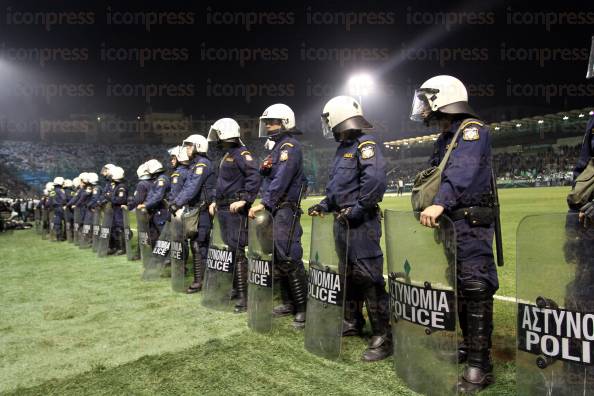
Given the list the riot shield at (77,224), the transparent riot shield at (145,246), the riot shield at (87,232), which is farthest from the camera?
the riot shield at (77,224)

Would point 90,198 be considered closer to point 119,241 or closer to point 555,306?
point 119,241

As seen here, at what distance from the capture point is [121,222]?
1070cm

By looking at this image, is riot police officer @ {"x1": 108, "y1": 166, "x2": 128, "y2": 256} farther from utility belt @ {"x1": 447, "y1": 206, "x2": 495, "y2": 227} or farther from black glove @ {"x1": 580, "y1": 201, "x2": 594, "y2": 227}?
black glove @ {"x1": 580, "y1": 201, "x2": 594, "y2": 227}

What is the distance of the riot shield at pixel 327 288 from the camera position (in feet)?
11.7

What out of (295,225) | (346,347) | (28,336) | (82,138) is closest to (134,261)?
(28,336)

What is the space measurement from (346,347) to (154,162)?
6815 mm

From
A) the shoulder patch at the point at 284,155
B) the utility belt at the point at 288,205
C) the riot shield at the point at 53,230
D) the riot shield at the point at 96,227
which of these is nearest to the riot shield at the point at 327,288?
the utility belt at the point at 288,205

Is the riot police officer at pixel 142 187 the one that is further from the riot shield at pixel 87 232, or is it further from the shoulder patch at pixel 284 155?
the shoulder patch at pixel 284 155

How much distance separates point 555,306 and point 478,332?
Answer: 71 centimetres

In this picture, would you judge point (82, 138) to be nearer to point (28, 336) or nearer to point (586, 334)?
point (28, 336)

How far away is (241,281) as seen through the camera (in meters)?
5.38

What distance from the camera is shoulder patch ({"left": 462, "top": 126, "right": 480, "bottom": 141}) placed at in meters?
3.05

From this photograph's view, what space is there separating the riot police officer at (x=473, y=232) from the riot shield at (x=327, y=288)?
0.86 m

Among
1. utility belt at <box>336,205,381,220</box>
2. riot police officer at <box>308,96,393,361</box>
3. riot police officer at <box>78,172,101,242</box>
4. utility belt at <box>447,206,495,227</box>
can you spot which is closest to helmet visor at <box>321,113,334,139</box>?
riot police officer at <box>308,96,393,361</box>
